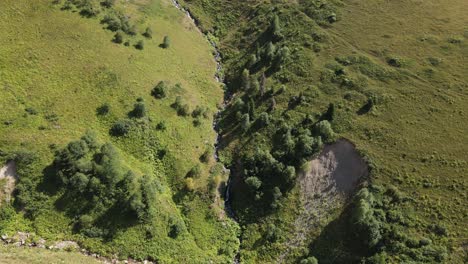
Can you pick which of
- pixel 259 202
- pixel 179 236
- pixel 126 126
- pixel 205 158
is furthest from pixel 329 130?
pixel 126 126

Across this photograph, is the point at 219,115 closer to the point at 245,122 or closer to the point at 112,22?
the point at 245,122

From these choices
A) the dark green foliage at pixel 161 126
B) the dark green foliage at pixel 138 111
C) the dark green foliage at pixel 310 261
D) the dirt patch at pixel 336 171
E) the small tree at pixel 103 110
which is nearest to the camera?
the dark green foliage at pixel 310 261

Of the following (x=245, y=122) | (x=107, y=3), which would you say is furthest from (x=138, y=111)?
(x=107, y=3)

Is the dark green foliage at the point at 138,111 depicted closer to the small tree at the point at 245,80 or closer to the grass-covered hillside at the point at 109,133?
the grass-covered hillside at the point at 109,133

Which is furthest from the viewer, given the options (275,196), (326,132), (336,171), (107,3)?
(107,3)

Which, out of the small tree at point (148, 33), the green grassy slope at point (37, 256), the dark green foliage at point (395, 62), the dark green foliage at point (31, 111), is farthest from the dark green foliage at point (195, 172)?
the dark green foliage at point (395, 62)

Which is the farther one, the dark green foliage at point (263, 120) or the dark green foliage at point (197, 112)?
the dark green foliage at point (197, 112)

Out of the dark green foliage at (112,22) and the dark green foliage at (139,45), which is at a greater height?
the dark green foliage at (112,22)
